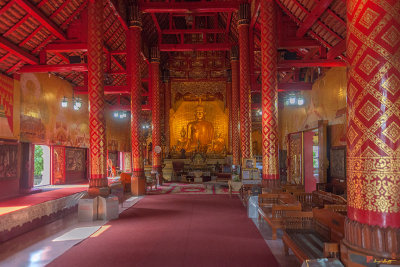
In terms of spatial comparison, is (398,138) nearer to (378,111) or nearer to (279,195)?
(378,111)

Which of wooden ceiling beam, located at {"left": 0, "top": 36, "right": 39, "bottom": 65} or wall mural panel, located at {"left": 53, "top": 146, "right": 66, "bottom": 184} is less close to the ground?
wooden ceiling beam, located at {"left": 0, "top": 36, "right": 39, "bottom": 65}

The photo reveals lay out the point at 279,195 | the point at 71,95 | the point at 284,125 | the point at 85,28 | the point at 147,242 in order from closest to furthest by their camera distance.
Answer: the point at 147,242 < the point at 279,195 < the point at 85,28 < the point at 71,95 < the point at 284,125

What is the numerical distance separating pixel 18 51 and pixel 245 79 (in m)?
8.12

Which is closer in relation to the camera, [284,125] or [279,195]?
[279,195]

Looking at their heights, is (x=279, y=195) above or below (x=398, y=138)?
below

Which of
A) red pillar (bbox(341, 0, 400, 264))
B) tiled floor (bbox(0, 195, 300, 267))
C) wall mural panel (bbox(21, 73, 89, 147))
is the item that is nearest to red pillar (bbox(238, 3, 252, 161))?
tiled floor (bbox(0, 195, 300, 267))

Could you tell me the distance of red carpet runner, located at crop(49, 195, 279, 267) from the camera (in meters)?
4.65

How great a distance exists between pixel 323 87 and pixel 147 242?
9.07 metres

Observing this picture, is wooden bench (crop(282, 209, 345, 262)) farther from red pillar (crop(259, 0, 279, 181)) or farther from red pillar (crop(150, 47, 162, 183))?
red pillar (crop(150, 47, 162, 183))

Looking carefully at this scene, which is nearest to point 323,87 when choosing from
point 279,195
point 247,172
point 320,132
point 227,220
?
point 320,132

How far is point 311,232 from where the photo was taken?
4918 mm

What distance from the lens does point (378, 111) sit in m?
2.55

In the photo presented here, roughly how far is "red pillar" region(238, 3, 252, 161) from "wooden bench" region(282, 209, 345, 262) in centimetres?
737

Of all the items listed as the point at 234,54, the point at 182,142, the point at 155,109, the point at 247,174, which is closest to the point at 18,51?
the point at 155,109
